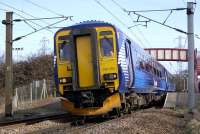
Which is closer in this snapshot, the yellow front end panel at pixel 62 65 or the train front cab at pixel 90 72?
the train front cab at pixel 90 72

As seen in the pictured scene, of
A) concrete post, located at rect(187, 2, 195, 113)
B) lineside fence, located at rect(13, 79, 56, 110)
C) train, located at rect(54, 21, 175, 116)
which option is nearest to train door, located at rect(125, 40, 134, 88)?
train, located at rect(54, 21, 175, 116)

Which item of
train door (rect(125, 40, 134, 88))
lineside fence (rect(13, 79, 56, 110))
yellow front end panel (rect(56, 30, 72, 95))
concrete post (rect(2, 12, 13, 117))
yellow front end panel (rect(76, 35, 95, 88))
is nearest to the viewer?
yellow front end panel (rect(76, 35, 95, 88))

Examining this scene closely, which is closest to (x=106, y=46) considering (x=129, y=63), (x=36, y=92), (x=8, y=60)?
(x=129, y=63)

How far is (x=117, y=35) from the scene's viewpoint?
53.5 ft

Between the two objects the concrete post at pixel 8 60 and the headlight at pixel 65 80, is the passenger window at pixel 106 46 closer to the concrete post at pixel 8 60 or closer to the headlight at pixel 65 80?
the headlight at pixel 65 80

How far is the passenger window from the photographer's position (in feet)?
53.2

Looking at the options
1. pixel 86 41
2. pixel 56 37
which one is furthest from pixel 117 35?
pixel 56 37

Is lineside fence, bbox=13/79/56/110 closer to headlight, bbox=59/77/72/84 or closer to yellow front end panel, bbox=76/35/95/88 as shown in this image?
headlight, bbox=59/77/72/84

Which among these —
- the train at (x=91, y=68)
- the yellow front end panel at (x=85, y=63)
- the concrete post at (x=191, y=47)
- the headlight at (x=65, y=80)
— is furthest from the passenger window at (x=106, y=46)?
the concrete post at (x=191, y=47)

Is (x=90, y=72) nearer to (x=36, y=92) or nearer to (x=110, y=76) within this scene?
(x=110, y=76)

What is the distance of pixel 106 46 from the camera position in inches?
642

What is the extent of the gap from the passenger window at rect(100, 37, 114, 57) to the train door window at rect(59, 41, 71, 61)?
3.82 ft

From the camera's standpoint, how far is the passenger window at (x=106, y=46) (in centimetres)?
1622

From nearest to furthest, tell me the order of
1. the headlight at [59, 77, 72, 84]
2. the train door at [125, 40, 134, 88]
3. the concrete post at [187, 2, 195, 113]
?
1. the headlight at [59, 77, 72, 84]
2. the train door at [125, 40, 134, 88]
3. the concrete post at [187, 2, 195, 113]
